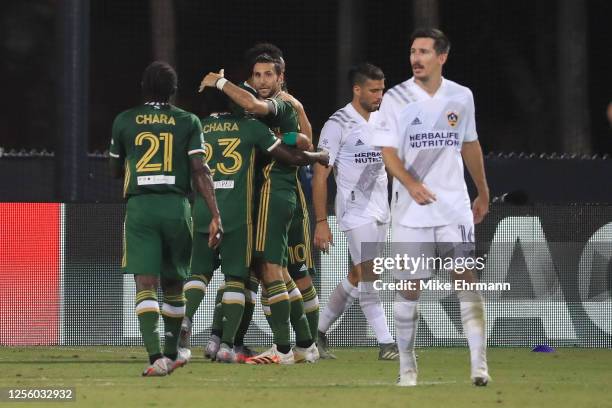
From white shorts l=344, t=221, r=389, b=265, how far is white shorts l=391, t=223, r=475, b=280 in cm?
300

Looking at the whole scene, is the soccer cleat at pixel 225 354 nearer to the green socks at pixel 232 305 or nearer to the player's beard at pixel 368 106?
the green socks at pixel 232 305

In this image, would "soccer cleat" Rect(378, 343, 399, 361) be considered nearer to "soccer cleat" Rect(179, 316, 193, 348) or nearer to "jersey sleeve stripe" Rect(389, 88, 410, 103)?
"soccer cleat" Rect(179, 316, 193, 348)

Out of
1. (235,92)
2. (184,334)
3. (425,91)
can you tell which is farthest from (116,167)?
(425,91)

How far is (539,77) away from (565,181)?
6839 millimetres

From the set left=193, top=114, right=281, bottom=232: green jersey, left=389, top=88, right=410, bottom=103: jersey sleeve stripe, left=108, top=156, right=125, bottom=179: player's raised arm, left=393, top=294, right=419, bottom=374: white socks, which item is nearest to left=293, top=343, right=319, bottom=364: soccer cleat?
left=193, top=114, right=281, bottom=232: green jersey

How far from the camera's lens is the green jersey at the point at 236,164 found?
1225 centimetres

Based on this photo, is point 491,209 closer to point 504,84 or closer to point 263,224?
point 263,224

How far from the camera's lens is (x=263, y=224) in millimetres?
12375

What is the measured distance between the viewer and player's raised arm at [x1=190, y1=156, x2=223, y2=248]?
11078 millimetres

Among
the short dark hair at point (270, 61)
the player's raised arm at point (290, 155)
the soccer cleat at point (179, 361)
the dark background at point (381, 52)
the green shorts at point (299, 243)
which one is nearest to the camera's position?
the soccer cleat at point (179, 361)

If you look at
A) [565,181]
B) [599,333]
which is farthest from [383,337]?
[565,181]

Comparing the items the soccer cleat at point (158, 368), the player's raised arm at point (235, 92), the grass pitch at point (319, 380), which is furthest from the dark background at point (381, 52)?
the soccer cleat at point (158, 368)

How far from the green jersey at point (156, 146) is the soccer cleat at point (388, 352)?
2.70 m

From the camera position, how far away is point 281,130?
41.4ft
